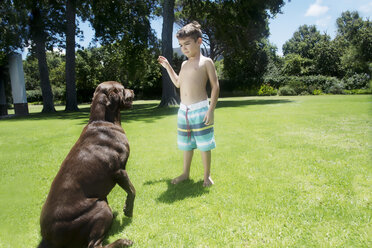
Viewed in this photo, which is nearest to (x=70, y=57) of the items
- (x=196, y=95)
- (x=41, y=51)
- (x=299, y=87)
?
(x=41, y=51)

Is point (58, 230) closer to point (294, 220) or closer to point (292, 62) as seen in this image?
point (294, 220)

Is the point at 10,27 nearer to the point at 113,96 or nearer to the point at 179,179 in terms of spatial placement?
the point at 113,96

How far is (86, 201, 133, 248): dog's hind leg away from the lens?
84.6 inches

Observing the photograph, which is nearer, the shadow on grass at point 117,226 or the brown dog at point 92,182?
the brown dog at point 92,182

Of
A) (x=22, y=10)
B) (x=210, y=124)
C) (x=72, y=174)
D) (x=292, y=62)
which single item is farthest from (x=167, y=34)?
(x=292, y=62)

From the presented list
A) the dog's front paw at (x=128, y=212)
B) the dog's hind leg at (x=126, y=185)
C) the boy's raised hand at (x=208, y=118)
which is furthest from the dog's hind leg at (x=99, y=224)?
the boy's raised hand at (x=208, y=118)

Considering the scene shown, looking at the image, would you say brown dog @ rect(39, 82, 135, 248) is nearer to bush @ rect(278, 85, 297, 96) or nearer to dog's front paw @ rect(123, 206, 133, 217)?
dog's front paw @ rect(123, 206, 133, 217)

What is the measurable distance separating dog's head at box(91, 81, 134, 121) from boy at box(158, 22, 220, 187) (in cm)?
101

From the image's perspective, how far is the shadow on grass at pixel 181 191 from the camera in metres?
3.36

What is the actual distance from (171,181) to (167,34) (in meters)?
16.4

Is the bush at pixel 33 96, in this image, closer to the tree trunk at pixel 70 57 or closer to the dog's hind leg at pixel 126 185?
the tree trunk at pixel 70 57

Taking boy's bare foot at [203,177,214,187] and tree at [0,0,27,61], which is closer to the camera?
boy's bare foot at [203,177,214,187]

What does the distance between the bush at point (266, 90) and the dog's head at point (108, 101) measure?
33.0m

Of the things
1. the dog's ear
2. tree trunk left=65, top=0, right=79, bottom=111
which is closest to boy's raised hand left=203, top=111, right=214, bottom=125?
the dog's ear
